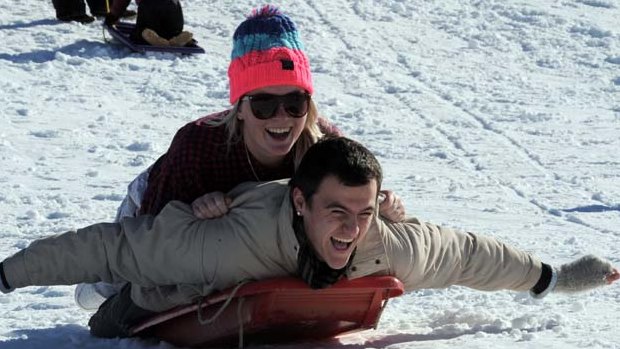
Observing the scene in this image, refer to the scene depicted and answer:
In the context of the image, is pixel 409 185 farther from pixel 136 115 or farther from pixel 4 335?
pixel 4 335

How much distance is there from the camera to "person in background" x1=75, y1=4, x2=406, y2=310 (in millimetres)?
4160

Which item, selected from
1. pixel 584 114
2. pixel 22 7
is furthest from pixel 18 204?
pixel 22 7

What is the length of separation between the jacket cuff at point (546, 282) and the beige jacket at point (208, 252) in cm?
39

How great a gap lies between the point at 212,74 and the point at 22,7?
2.81 metres

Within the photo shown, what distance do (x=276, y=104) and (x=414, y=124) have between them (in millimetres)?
4718

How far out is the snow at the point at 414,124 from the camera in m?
4.79

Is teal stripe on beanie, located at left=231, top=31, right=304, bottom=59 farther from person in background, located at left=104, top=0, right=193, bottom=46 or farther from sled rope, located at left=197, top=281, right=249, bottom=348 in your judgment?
person in background, located at left=104, top=0, right=193, bottom=46

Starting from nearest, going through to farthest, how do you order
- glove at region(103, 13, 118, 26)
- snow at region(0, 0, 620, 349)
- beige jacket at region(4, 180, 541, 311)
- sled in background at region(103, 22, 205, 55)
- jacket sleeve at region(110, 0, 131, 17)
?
1. beige jacket at region(4, 180, 541, 311)
2. snow at region(0, 0, 620, 349)
3. sled in background at region(103, 22, 205, 55)
4. glove at region(103, 13, 118, 26)
5. jacket sleeve at region(110, 0, 131, 17)

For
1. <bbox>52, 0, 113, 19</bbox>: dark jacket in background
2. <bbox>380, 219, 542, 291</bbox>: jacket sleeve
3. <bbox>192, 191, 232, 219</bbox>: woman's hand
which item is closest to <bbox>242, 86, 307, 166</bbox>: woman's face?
<bbox>192, 191, 232, 219</bbox>: woman's hand

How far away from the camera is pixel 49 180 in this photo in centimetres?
711

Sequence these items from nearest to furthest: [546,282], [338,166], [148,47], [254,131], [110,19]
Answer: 1. [338,166]
2. [254,131]
3. [546,282]
4. [148,47]
5. [110,19]

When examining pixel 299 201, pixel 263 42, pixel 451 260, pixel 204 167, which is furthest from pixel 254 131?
pixel 451 260

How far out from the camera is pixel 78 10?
11219 millimetres

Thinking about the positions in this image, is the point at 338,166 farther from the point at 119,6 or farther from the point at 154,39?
the point at 119,6
